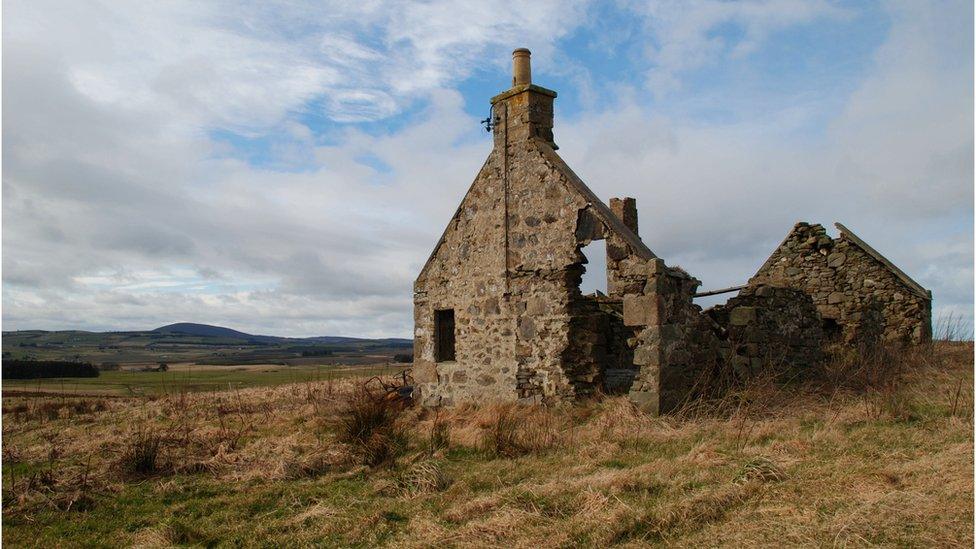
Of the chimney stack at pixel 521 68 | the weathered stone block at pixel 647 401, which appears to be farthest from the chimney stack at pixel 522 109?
the weathered stone block at pixel 647 401

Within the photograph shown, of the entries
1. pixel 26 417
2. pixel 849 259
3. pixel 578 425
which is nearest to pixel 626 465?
pixel 578 425

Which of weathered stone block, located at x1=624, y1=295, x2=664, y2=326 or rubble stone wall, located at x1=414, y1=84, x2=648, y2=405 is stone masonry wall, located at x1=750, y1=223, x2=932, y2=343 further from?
weathered stone block, located at x1=624, y1=295, x2=664, y2=326

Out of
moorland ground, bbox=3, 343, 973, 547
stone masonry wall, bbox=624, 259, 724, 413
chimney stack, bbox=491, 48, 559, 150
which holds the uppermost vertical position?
chimney stack, bbox=491, 48, 559, 150

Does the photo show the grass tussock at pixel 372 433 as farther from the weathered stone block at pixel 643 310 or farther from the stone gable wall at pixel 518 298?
the weathered stone block at pixel 643 310

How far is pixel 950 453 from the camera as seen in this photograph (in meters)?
6.15

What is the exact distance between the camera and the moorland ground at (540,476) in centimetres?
499

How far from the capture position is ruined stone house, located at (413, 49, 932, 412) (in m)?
10.3

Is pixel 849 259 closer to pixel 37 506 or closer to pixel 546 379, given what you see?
pixel 546 379

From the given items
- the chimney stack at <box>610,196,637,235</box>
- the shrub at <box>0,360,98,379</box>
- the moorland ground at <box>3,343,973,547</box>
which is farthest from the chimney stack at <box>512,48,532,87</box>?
the shrub at <box>0,360,98,379</box>

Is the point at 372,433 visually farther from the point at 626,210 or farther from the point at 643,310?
the point at 626,210

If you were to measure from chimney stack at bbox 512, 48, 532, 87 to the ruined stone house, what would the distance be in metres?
0.02

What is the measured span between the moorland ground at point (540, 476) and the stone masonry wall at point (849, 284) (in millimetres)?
6225

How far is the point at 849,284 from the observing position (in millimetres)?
17672

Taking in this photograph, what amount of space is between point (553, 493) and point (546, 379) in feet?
17.4
